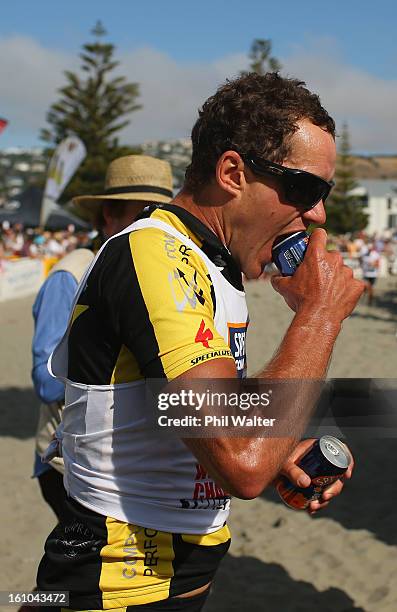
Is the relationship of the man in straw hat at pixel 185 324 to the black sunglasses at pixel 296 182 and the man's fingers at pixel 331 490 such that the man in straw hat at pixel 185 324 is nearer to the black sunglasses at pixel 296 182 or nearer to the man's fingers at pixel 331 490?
the black sunglasses at pixel 296 182

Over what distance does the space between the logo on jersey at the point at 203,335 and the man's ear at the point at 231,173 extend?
370 mm

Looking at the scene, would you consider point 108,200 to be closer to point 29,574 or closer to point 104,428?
point 104,428

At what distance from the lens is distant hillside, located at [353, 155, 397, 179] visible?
99.8 metres

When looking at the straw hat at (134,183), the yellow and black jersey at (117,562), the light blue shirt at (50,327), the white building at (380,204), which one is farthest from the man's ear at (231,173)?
the white building at (380,204)

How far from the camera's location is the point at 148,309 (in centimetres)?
129

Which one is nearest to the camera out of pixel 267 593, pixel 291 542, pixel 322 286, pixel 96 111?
pixel 322 286

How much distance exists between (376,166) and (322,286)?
370 ft

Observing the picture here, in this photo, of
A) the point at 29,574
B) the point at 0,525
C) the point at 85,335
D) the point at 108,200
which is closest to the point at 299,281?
the point at 85,335

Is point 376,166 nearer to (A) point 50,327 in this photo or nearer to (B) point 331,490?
(A) point 50,327

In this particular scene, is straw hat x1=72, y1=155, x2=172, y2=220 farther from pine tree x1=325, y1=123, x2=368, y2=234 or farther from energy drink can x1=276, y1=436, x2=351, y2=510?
pine tree x1=325, y1=123, x2=368, y2=234

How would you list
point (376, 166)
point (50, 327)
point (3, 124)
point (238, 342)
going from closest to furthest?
point (238, 342) < point (50, 327) < point (3, 124) < point (376, 166)

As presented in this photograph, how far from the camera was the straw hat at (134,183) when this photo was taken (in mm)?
3271

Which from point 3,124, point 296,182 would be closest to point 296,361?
point 296,182

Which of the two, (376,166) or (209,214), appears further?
(376,166)
